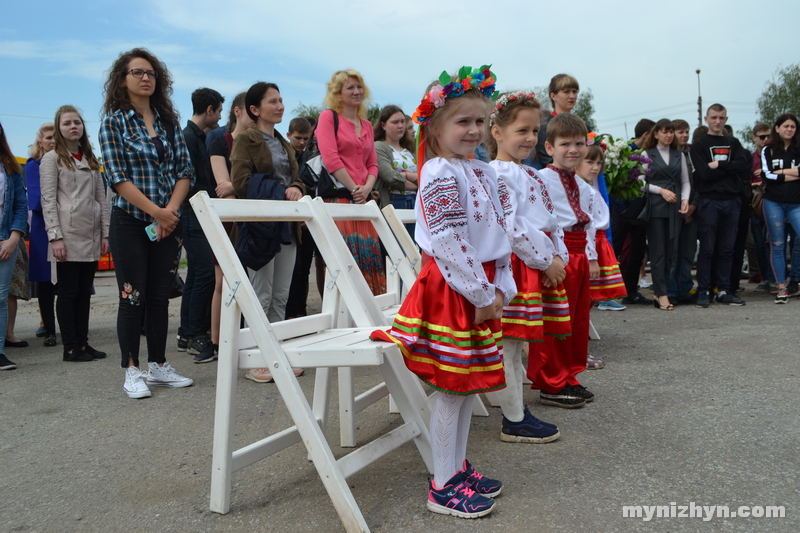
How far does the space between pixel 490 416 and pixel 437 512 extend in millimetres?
1321

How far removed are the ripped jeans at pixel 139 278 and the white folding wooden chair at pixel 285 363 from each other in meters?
1.68

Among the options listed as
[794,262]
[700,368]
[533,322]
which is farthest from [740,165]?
[533,322]

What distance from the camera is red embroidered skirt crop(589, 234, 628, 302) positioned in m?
4.84

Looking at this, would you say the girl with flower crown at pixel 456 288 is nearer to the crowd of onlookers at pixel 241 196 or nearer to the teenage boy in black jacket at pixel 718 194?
the crowd of onlookers at pixel 241 196

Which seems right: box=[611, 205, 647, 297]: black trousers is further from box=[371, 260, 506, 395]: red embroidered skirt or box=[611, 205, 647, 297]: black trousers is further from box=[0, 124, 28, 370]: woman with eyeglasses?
box=[0, 124, 28, 370]: woman with eyeglasses

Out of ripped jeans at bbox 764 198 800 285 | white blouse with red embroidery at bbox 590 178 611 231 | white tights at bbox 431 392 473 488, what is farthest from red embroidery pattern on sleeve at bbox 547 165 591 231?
ripped jeans at bbox 764 198 800 285

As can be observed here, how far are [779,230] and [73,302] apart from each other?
726cm

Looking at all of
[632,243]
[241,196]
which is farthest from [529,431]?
[632,243]

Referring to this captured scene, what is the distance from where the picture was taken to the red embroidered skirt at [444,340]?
2.46 metres

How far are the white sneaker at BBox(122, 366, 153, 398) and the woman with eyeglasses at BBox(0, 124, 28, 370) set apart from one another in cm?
185

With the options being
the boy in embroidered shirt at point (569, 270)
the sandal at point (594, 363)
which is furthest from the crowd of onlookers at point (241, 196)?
the sandal at point (594, 363)

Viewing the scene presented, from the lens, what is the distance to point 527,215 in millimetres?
3354

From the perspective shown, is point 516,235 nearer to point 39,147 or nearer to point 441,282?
point 441,282

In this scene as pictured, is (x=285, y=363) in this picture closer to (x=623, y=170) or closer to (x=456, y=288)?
(x=456, y=288)
